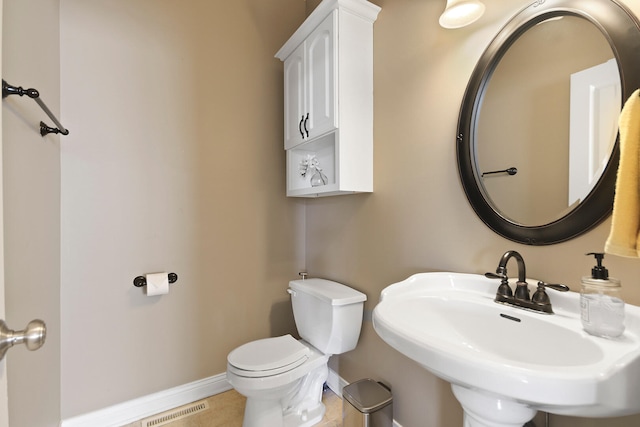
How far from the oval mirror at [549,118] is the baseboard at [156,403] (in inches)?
47.0

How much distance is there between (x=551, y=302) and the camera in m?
0.86

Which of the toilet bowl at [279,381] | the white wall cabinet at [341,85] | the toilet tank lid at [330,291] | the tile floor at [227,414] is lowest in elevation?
the tile floor at [227,414]

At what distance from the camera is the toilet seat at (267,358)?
1.34m

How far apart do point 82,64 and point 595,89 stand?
7.22 ft

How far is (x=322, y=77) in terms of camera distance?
1.53 m

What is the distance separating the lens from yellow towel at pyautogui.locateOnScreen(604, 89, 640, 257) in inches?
23.0

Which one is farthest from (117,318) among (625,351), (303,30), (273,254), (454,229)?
(625,351)

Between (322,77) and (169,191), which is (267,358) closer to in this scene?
(169,191)

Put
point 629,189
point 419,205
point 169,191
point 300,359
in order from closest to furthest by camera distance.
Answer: point 629,189
point 419,205
point 300,359
point 169,191

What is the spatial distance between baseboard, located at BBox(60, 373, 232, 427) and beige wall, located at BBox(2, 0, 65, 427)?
16 centimetres

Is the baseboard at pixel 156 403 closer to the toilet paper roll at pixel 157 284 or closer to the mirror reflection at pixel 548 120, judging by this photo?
the toilet paper roll at pixel 157 284

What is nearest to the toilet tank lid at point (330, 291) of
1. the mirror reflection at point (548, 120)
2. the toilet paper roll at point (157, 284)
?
the toilet paper roll at point (157, 284)

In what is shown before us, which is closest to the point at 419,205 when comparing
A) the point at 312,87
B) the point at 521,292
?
the point at 521,292

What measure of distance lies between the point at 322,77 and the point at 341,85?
138 mm
